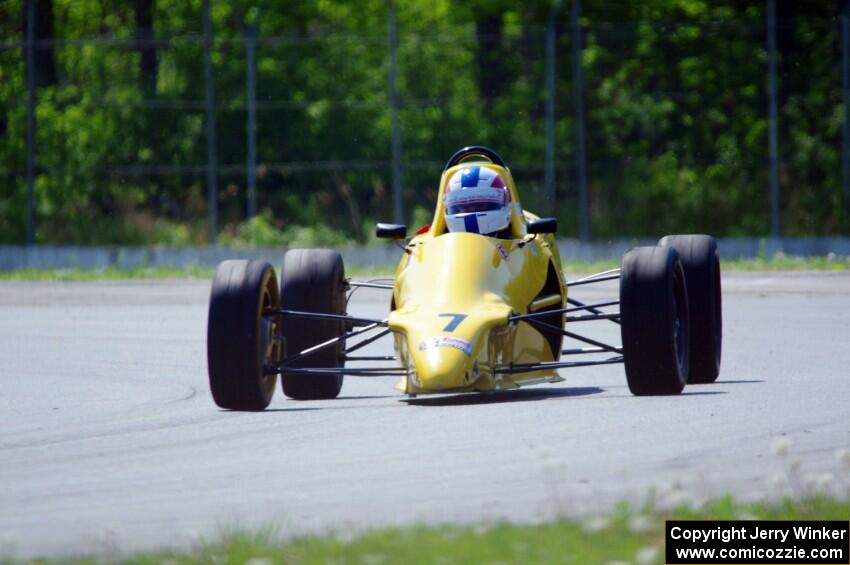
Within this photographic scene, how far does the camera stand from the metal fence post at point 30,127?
95.6 feet

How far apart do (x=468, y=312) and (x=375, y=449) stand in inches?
87.2

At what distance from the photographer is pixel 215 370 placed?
37.8 feet

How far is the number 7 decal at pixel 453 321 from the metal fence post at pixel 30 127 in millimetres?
18768

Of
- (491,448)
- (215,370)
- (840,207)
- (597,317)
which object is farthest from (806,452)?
(840,207)

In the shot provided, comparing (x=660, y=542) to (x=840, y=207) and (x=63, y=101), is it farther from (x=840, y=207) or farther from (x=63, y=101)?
(x=63, y=101)

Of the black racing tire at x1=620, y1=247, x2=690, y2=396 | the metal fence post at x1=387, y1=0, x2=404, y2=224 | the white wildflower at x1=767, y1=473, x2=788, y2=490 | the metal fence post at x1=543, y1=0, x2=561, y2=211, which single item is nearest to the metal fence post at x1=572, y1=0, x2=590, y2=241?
the metal fence post at x1=543, y1=0, x2=561, y2=211

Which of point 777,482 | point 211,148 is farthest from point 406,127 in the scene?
point 777,482

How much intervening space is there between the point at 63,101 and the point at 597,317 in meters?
19.6

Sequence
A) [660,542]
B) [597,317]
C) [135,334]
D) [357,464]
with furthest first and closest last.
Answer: [135,334] < [597,317] < [357,464] < [660,542]

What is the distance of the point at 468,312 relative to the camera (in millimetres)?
11562

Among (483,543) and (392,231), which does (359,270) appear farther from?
(483,543)

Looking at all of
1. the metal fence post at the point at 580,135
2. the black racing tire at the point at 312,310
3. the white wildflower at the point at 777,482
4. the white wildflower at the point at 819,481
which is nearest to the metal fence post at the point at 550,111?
the metal fence post at the point at 580,135

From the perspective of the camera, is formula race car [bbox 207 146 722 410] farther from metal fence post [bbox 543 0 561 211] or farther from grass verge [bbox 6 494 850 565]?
metal fence post [bbox 543 0 561 211]

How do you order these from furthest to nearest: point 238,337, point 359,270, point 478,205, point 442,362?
point 359,270 → point 478,205 → point 238,337 → point 442,362
